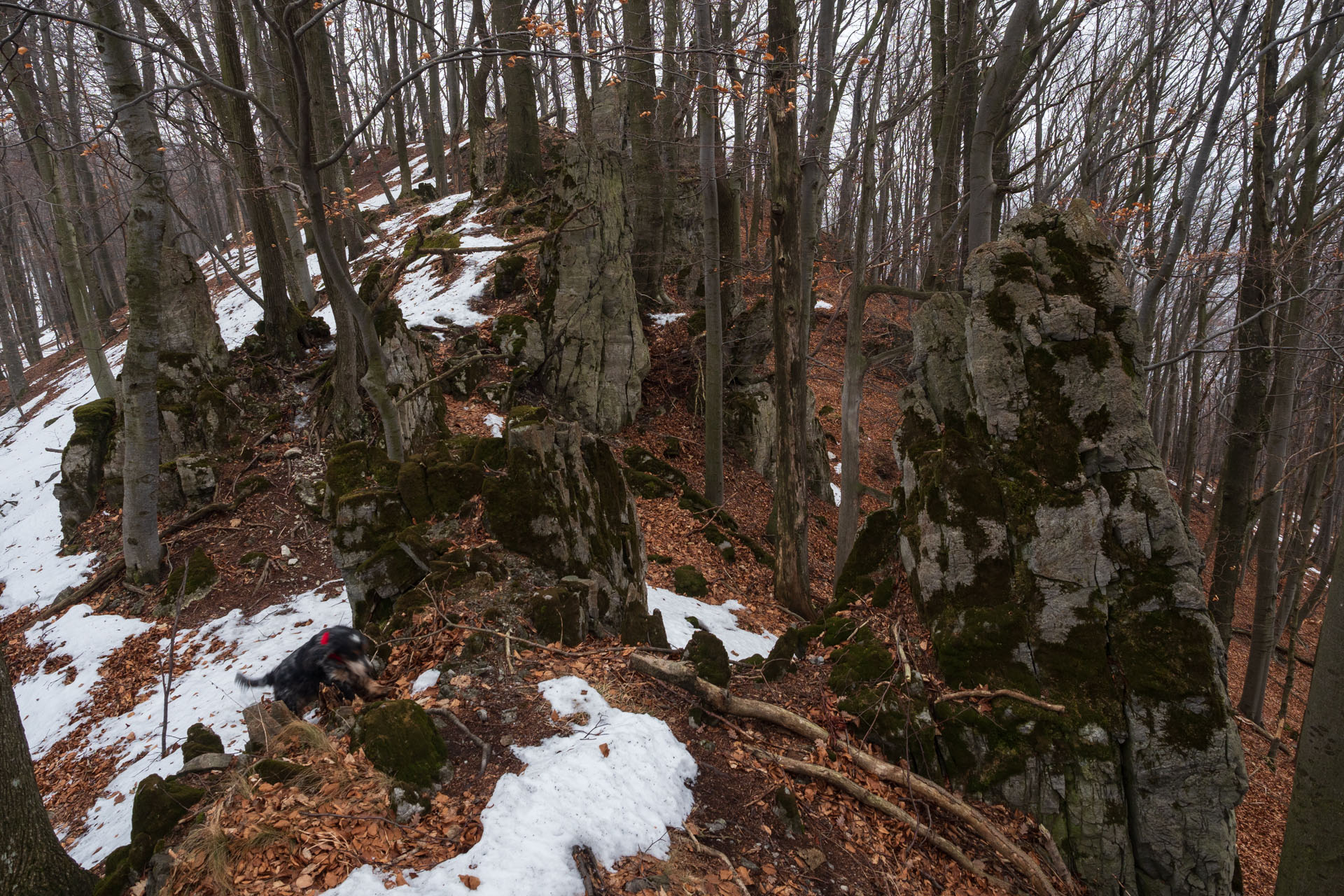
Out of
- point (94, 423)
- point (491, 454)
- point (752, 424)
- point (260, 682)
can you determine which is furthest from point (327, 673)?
point (752, 424)

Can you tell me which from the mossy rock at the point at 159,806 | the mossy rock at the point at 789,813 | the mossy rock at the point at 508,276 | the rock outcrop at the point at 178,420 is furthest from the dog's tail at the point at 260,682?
the mossy rock at the point at 508,276

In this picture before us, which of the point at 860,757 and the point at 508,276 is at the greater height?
the point at 508,276

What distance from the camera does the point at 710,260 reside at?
10.0 meters

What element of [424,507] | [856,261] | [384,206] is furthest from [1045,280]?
[384,206]

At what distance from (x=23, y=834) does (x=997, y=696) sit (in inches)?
232

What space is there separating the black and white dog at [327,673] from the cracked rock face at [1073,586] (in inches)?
167

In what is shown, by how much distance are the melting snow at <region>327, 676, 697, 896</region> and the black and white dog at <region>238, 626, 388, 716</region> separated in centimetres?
142

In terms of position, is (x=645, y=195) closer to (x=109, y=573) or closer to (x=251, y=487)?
(x=251, y=487)

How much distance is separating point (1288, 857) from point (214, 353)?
1427cm

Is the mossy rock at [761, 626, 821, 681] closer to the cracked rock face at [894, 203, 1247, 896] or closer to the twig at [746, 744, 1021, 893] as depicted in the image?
the twig at [746, 744, 1021, 893]

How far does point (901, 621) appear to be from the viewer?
5.71m

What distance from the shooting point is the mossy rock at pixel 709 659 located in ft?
15.4

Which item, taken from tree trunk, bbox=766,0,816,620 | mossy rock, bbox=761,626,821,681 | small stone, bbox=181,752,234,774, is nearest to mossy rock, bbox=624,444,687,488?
tree trunk, bbox=766,0,816,620

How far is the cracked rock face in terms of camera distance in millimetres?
4191
